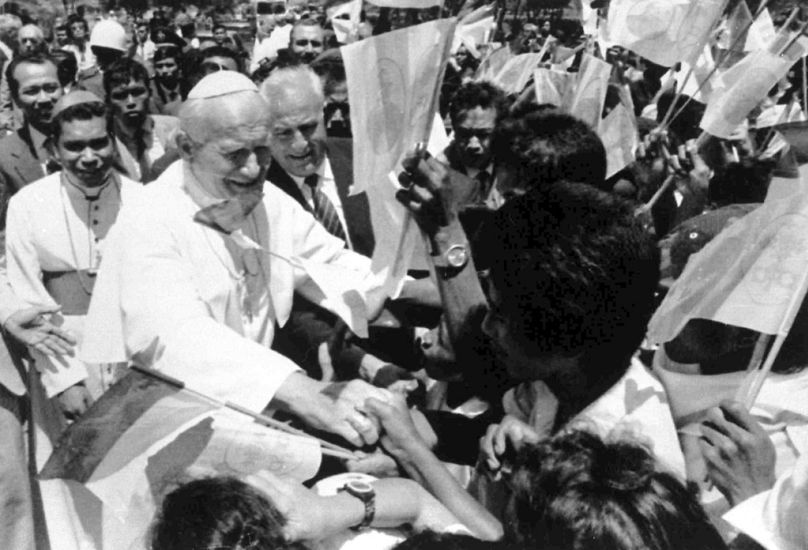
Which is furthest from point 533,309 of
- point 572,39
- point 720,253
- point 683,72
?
point 572,39

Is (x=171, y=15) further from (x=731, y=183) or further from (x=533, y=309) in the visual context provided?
(x=533, y=309)

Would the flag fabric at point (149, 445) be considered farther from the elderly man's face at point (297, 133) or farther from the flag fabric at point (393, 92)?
the elderly man's face at point (297, 133)

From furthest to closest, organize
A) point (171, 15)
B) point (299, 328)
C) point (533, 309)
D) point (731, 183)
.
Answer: point (171, 15)
point (731, 183)
point (299, 328)
point (533, 309)

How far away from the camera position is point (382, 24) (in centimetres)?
626

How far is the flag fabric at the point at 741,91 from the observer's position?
3.38 metres

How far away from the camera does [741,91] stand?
340 cm

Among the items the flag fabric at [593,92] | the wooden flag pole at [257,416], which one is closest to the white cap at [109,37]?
the flag fabric at [593,92]

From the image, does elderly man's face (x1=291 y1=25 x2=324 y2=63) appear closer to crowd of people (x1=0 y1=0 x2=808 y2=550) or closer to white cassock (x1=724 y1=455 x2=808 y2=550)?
crowd of people (x1=0 y1=0 x2=808 y2=550)

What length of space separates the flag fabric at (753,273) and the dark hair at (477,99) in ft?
7.90

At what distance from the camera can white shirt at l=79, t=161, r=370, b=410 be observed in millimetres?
2014

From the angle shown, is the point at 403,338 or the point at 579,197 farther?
the point at 403,338

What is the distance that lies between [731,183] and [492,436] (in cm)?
226

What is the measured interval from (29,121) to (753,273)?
357 cm

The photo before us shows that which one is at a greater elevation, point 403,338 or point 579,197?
point 579,197
